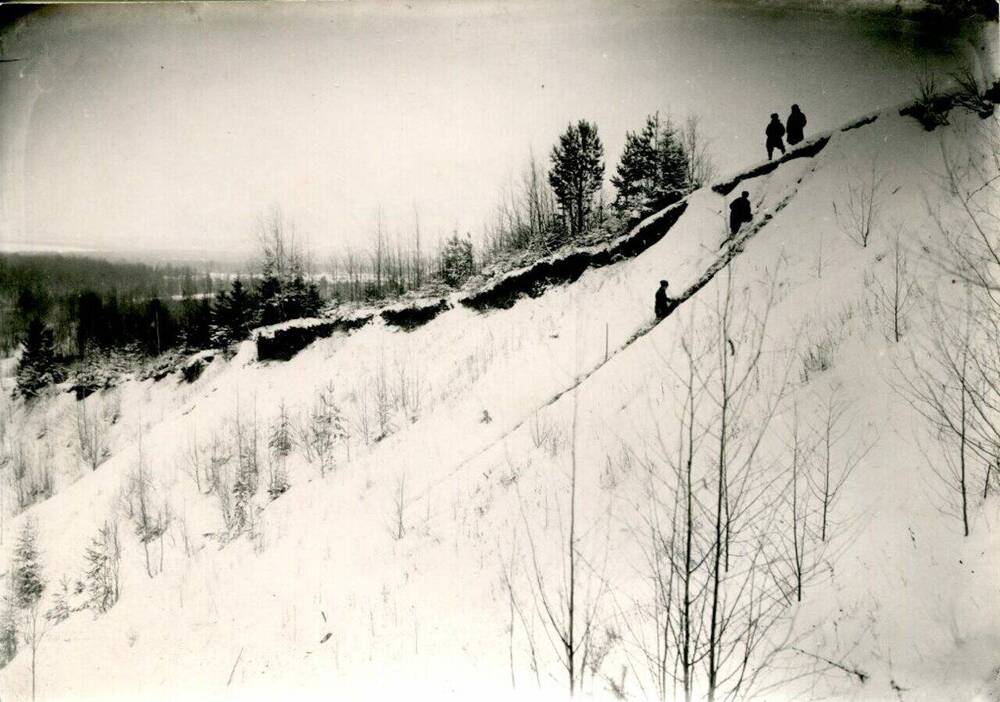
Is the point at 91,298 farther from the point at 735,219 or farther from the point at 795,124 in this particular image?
the point at 795,124

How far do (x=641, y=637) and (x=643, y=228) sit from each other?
466 inches

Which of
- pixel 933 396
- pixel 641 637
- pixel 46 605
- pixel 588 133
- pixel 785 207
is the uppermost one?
pixel 588 133

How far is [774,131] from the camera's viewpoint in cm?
724

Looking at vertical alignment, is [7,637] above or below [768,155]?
below

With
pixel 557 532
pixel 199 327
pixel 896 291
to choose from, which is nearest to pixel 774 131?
pixel 896 291

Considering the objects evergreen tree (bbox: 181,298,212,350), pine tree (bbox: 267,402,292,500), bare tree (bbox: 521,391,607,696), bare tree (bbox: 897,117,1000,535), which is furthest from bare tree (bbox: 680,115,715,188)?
evergreen tree (bbox: 181,298,212,350)

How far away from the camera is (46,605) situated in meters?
6.49

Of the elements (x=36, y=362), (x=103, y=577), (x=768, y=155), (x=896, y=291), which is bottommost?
(x=103, y=577)

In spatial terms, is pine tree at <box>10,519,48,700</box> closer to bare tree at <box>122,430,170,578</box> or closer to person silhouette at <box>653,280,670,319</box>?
bare tree at <box>122,430,170,578</box>

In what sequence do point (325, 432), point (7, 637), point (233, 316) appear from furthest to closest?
point (233, 316)
point (325, 432)
point (7, 637)

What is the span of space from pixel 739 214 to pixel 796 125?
2.31m

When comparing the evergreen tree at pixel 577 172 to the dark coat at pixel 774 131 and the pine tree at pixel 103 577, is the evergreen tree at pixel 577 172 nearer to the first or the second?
the dark coat at pixel 774 131

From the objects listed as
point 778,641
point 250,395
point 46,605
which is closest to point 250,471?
point 46,605

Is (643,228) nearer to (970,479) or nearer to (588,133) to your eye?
(588,133)
